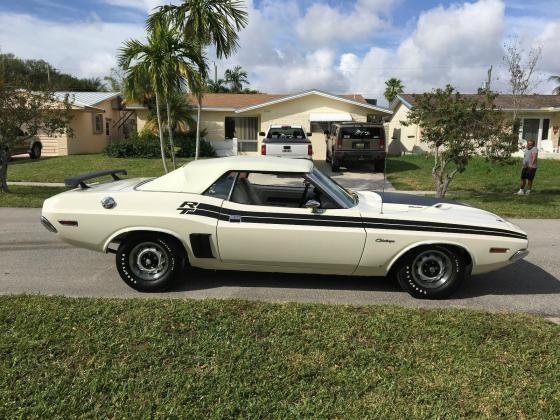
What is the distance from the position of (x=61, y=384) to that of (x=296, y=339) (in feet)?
5.49

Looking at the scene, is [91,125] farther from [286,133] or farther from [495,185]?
[495,185]

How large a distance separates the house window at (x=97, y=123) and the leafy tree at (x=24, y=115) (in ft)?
54.3

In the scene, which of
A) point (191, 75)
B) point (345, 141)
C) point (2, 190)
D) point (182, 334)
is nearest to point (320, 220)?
point (182, 334)

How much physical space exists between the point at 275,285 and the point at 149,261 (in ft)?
4.45

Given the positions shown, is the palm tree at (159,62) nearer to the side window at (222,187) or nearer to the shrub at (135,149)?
the side window at (222,187)

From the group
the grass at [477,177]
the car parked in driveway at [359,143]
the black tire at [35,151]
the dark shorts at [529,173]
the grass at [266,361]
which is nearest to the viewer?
the grass at [266,361]

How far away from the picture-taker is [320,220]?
469 centimetres

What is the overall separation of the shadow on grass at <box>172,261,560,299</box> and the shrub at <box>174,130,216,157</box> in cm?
1795

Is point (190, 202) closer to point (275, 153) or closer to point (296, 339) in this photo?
point (296, 339)

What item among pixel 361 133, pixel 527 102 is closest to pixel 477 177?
pixel 361 133

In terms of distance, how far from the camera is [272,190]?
17.6 feet

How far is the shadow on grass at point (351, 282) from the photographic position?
5.15 metres

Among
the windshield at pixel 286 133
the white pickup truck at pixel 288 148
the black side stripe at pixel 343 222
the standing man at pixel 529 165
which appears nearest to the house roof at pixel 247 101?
the windshield at pixel 286 133

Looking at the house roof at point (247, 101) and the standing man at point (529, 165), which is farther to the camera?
the house roof at point (247, 101)
